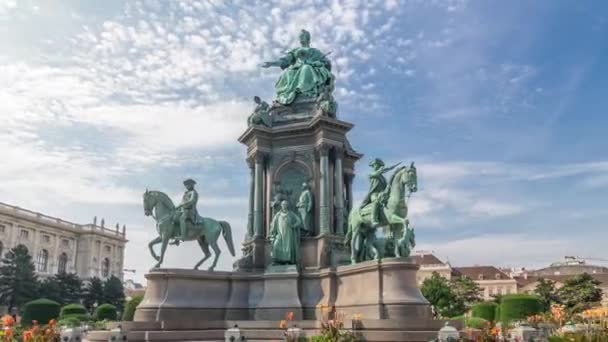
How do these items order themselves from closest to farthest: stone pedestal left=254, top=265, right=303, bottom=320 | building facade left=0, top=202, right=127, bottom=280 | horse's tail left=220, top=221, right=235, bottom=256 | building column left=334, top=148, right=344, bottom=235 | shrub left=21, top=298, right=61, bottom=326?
stone pedestal left=254, top=265, right=303, bottom=320 → horse's tail left=220, top=221, right=235, bottom=256 → building column left=334, top=148, right=344, bottom=235 → shrub left=21, top=298, right=61, bottom=326 → building facade left=0, top=202, right=127, bottom=280

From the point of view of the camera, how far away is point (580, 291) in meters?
59.2

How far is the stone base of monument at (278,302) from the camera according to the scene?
1730cm

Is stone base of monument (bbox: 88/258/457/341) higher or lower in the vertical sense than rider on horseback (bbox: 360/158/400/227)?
lower

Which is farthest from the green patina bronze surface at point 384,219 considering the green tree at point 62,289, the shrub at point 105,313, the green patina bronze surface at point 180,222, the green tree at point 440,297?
the green tree at point 62,289

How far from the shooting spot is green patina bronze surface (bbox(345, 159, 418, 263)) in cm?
1920

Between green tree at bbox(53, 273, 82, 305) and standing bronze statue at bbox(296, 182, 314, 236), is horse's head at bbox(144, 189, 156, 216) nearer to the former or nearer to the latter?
standing bronze statue at bbox(296, 182, 314, 236)

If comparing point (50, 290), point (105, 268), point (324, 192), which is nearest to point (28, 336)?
point (324, 192)

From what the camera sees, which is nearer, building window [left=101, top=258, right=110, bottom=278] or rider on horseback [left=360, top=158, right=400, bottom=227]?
rider on horseback [left=360, top=158, right=400, bottom=227]

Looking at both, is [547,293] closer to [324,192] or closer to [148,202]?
[324,192]

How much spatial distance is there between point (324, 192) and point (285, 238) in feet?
9.13

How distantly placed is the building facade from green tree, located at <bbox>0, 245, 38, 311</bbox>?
69.7 ft

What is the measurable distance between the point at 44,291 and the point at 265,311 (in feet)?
222

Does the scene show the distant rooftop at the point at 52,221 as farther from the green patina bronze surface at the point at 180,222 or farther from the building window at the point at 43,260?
the green patina bronze surface at the point at 180,222

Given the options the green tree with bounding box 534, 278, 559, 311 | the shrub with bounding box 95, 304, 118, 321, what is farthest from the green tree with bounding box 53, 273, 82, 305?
the green tree with bounding box 534, 278, 559, 311
